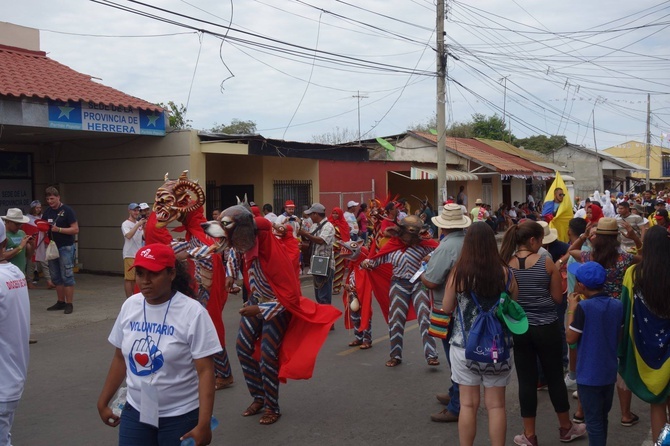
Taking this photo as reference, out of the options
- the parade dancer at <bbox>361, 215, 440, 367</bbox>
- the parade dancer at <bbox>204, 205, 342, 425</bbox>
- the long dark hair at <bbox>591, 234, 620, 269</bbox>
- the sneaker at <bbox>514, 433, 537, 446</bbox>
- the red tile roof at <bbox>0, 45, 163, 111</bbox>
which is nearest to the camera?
the sneaker at <bbox>514, 433, 537, 446</bbox>

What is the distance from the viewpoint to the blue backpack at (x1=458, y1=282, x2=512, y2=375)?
4465 mm

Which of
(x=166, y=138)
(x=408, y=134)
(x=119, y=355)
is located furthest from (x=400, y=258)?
(x=408, y=134)

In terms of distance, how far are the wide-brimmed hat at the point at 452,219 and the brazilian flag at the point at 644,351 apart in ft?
4.72

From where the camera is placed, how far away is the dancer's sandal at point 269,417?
19.1 feet

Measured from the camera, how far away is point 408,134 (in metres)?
32.9

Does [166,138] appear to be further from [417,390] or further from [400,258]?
[417,390]

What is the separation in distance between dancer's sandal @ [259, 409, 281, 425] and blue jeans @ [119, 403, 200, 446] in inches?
93.2

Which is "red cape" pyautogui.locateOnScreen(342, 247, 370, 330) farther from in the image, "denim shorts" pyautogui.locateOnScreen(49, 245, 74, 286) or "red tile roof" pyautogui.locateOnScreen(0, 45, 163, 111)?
"red tile roof" pyautogui.locateOnScreen(0, 45, 163, 111)

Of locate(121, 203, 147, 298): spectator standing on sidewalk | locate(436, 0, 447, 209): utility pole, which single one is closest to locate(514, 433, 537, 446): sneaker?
locate(121, 203, 147, 298): spectator standing on sidewalk

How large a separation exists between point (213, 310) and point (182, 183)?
4.27 ft

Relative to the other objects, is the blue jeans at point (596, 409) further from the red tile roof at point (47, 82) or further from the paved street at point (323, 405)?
the red tile roof at point (47, 82)

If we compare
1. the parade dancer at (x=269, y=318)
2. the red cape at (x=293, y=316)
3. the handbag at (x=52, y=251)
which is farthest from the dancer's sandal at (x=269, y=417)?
the handbag at (x=52, y=251)

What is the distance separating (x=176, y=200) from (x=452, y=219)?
271cm

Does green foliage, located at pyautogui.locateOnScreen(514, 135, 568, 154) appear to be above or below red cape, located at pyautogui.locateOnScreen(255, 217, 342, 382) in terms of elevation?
above
